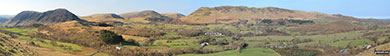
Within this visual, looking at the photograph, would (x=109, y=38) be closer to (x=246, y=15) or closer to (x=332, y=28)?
(x=332, y=28)

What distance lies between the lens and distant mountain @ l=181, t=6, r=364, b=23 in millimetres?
108812

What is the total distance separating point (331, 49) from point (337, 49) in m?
0.91

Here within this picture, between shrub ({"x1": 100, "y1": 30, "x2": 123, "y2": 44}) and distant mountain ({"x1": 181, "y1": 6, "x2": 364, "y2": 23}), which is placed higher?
shrub ({"x1": 100, "y1": 30, "x2": 123, "y2": 44})

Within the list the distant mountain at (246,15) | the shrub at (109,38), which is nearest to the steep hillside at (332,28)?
the shrub at (109,38)

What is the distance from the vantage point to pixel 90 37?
30734 mm

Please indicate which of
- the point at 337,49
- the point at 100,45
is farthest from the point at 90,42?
the point at 337,49

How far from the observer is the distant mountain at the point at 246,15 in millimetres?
108812

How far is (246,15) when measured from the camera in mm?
113938

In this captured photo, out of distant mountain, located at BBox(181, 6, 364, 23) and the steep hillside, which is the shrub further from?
distant mountain, located at BBox(181, 6, 364, 23)

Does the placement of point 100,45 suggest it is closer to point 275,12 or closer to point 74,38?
point 74,38

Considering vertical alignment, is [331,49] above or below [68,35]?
below

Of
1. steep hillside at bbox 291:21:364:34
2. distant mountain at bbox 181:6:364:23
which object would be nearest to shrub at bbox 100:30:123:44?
steep hillside at bbox 291:21:364:34

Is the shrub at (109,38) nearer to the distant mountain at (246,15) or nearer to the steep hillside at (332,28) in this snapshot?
the steep hillside at (332,28)

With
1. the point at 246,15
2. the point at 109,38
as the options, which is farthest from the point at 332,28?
the point at 246,15
